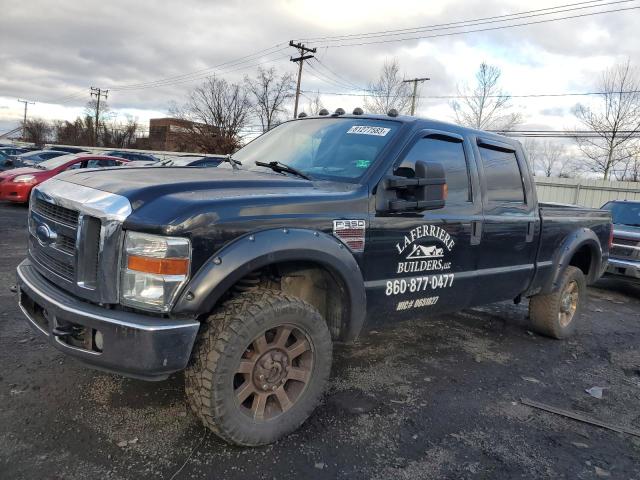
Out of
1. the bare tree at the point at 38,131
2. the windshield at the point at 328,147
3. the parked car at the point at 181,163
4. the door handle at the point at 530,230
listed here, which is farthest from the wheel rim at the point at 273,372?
the bare tree at the point at 38,131

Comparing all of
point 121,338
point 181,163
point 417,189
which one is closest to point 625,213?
point 417,189

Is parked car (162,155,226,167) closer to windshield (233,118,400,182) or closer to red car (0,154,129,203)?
windshield (233,118,400,182)

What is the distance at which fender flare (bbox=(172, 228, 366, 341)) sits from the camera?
2402 millimetres

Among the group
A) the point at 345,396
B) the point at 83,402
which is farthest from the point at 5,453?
the point at 345,396

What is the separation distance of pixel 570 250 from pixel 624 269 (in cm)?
366

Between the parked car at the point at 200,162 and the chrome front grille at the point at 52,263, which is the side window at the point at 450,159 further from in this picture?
the chrome front grille at the point at 52,263

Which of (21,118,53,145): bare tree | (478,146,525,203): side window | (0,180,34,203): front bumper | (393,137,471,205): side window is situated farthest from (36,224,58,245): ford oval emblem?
(21,118,53,145): bare tree

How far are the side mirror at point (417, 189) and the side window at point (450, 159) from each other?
29 centimetres

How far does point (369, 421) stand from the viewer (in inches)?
124

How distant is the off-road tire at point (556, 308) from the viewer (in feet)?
16.7

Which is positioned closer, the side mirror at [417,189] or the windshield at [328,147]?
the side mirror at [417,189]

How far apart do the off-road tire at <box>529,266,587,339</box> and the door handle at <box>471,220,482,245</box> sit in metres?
1.70

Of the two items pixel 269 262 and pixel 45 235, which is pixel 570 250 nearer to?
pixel 269 262

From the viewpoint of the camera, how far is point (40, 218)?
2.98 m
